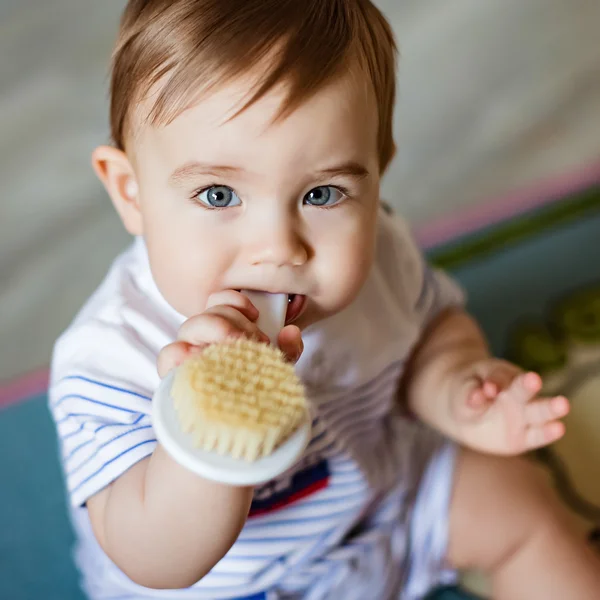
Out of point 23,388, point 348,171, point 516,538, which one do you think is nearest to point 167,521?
point 348,171

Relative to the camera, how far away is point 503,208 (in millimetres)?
1054

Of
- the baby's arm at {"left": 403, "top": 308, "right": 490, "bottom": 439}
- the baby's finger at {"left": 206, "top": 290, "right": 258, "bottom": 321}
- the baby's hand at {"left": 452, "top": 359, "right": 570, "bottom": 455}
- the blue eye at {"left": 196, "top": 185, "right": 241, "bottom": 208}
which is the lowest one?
the baby's arm at {"left": 403, "top": 308, "right": 490, "bottom": 439}

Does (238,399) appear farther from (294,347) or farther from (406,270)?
(406,270)

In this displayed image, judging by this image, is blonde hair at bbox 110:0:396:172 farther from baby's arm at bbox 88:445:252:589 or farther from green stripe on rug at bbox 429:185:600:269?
green stripe on rug at bbox 429:185:600:269

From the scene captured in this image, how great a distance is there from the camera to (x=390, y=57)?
514 millimetres

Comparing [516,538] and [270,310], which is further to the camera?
[516,538]

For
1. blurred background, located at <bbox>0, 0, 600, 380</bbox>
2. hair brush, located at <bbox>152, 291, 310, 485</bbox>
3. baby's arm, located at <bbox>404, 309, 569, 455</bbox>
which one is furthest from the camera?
blurred background, located at <bbox>0, 0, 600, 380</bbox>

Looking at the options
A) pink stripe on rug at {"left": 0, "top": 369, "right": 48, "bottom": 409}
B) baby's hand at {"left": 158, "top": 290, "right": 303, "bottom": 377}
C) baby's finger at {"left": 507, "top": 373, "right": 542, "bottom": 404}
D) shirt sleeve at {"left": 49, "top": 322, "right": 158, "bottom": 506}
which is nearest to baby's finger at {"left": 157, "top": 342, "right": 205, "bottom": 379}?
baby's hand at {"left": 158, "top": 290, "right": 303, "bottom": 377}

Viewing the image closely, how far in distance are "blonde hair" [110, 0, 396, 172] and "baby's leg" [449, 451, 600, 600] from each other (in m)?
0.35

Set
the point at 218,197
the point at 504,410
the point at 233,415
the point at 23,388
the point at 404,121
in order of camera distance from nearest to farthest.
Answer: the point at 233,415, the point at 218,197, the point at 504,410, the point at 23,388, the point at 404,121

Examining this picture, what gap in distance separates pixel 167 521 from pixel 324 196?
204mm

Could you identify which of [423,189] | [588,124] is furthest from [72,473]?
[588,124]

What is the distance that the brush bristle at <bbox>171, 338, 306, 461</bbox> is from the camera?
14.4 inches

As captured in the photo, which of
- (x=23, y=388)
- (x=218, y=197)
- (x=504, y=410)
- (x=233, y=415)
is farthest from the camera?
(x=23, y=388)
